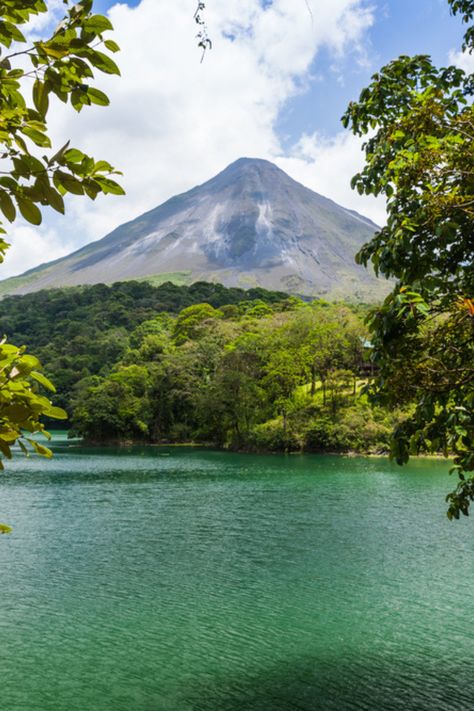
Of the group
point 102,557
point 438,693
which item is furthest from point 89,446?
point 438,693

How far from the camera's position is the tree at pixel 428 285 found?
3.19 metres

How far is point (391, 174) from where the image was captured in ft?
12.8

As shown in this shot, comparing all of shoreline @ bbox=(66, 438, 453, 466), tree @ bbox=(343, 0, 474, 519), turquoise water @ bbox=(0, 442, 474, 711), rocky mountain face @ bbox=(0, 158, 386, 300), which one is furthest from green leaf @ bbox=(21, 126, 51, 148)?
rocky mountain face @ bbox=(0, 158, 386, 300)

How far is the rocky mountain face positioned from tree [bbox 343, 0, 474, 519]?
384 ft

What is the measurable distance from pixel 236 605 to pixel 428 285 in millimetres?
6833

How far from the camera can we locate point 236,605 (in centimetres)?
852

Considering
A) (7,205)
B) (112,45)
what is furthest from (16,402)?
→ (112,45)

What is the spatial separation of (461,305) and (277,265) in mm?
145392

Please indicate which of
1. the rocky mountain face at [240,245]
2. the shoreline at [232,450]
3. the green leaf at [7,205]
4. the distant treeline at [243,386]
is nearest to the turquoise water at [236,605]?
the green leaf at [7,205]

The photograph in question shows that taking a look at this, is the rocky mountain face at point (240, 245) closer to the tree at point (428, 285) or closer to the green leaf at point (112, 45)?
the tree at point (428, 285)

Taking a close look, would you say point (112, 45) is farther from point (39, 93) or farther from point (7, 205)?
point (7, 205)

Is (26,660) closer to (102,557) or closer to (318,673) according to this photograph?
(318,673)

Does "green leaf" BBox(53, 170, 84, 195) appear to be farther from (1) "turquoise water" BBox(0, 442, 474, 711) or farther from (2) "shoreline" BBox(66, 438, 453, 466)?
(2) "shoreline" BBox(66, 438, 453, 466)

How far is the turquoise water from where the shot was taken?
237 inches
